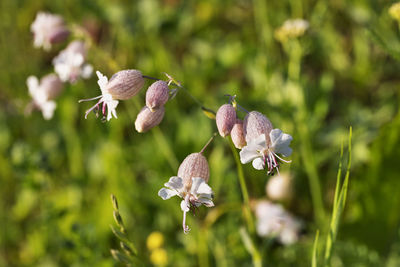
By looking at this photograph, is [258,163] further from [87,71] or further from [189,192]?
[87,71]

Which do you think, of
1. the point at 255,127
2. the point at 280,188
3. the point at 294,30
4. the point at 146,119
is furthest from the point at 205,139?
the point at 255,127

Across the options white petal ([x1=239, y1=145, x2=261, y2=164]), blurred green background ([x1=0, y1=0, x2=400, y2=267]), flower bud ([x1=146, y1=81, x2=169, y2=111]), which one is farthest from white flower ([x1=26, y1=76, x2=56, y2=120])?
white petal ([x1=239, y1=145, x2=261, y2=164])

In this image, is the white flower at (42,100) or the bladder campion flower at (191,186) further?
the white flower at (42,100)

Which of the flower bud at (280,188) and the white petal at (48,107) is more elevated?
the white petal at (48,107)

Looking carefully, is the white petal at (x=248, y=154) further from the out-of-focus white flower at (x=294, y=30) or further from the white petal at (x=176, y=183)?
the out-of-focus white flower at (x=294, y=30)

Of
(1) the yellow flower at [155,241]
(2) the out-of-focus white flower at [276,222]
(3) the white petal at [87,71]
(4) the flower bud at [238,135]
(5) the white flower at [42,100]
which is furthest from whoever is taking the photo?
(1) the yellow flower at [155,241]

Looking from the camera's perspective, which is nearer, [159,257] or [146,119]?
[146,119]

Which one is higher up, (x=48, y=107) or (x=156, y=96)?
(x=156, y=96)

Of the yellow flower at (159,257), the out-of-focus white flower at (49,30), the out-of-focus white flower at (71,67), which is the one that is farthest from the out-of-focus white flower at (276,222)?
the out-of-focus white flower at (49,30)
